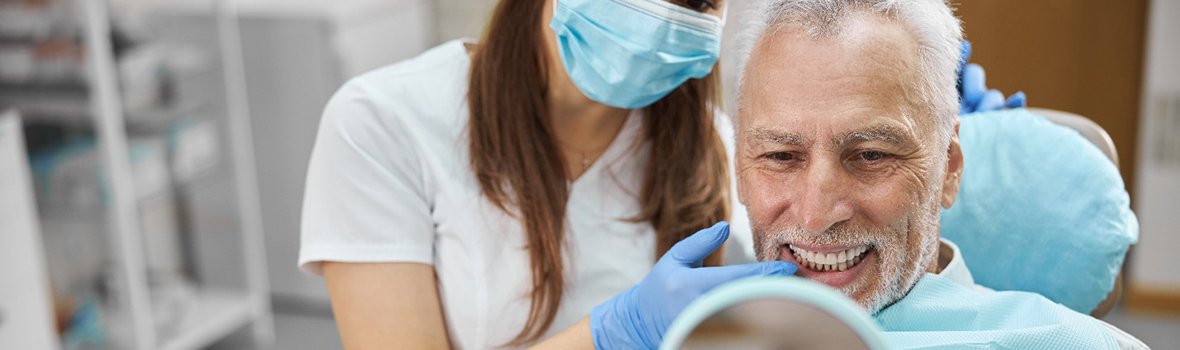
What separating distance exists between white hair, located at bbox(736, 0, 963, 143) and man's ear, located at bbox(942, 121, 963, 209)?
31 mm

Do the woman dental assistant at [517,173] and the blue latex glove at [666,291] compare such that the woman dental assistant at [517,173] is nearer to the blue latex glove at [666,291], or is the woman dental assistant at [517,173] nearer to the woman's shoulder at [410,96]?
the woman's shoulder at [410,96]

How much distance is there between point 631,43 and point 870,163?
385 millimetres

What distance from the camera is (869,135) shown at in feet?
3.67

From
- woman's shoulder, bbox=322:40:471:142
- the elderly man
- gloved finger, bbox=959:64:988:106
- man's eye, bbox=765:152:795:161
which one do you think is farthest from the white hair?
woman's shoulder, bbox=322:40:471:142

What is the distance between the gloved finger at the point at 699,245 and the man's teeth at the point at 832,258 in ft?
0.28

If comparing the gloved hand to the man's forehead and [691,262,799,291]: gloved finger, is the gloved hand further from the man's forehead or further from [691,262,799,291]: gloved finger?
[691,262,799,291]: gloved finger

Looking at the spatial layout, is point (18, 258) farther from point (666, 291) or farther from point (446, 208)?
point (666, 291)

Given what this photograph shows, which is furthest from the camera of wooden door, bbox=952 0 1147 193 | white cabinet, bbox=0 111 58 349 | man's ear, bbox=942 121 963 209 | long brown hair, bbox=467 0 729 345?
wooden door, bbox=952 0 1147 193

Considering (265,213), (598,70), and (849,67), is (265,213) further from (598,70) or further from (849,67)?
(849,67)

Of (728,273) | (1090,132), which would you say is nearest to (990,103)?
(1090,132)

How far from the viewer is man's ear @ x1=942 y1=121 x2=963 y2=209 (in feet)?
4.09

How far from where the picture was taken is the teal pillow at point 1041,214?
1.39m

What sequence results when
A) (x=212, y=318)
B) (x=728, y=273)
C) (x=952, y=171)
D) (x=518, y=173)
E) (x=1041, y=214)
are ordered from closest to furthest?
(x=728, y=273) → (x=952, y=171) → (x=1041, y=214) → (x=518, y=173) → (x=212, y=318)

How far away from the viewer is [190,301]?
135 inches
